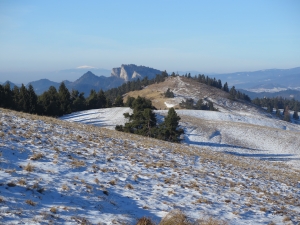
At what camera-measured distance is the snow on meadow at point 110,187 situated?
7191 mm

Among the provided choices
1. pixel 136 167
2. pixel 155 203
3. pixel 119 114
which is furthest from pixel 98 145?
pixel 119 114

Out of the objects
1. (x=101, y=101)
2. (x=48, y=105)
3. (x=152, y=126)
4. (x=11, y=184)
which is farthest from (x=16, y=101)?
(x=11, y=184)

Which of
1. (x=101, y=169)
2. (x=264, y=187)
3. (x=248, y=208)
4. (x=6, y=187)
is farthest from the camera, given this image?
(x=264, y=187)

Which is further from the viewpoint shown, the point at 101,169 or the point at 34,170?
the point at 101,169

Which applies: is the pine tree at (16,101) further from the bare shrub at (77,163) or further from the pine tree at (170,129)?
the bare shrub at (77,163)

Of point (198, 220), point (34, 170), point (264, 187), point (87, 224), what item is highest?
point (34, 170)

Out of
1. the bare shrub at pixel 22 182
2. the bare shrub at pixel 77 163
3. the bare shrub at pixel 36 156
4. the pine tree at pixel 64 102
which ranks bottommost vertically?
the bare shrub at pixel 77 163

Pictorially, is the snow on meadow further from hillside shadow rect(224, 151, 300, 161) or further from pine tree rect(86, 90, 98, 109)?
pine tree rect(86, 90, 98, 109)

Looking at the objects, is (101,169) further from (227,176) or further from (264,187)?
(264,187)

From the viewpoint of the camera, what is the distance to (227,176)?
15336mm

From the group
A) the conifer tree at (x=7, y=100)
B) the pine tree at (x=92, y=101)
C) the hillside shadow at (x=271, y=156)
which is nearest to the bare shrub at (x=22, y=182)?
the hillside shadow at (x=271, y=156)

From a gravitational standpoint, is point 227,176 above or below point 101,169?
below

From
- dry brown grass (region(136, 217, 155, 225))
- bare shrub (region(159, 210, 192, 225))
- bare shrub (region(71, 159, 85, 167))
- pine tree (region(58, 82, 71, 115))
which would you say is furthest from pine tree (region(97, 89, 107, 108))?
dry brown grass (region(136, 217, 155, 225))

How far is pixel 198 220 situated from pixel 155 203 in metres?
1.63
